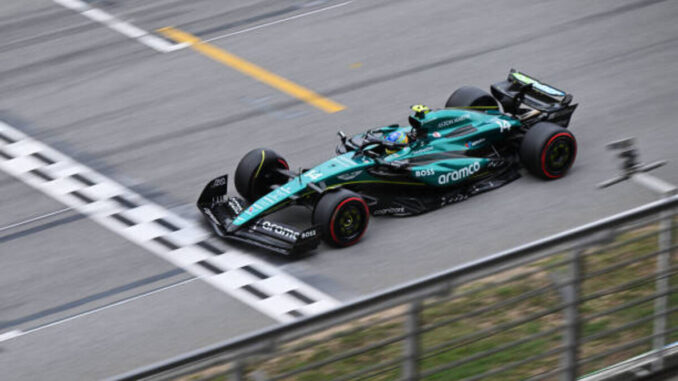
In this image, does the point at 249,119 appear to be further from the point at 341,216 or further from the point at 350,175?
the point at 341,216

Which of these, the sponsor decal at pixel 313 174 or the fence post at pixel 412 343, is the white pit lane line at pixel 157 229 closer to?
the sponsor decal at pixel 313 174

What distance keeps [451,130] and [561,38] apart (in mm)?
4974

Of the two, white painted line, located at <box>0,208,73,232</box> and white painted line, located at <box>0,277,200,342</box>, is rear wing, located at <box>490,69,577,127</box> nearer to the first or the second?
white painted line, located at <box>0,277,200,342</box>

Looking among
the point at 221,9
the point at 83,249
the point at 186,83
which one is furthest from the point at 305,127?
the point at 221,9

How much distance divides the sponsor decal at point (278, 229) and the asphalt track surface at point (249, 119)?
12.8 inches

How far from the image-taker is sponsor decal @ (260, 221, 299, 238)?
10.5 meters

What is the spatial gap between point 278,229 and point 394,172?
1465 millimetres

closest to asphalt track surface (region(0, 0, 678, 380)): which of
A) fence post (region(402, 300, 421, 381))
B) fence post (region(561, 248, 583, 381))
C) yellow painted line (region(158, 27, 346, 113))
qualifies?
yellow painted line (region(158, 27, 346, 113))

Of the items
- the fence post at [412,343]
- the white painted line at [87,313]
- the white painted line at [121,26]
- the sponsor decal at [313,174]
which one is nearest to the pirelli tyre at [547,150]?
the sponsor decal at [313,174]

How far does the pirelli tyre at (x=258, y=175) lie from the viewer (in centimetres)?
1137

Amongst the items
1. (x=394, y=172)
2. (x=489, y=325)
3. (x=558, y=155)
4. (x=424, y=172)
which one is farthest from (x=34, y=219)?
(x=489, y=325)

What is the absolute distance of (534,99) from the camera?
12.5 meters

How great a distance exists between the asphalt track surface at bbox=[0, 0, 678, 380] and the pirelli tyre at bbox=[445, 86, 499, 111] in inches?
45.2

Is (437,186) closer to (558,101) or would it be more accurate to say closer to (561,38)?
(558,101)
